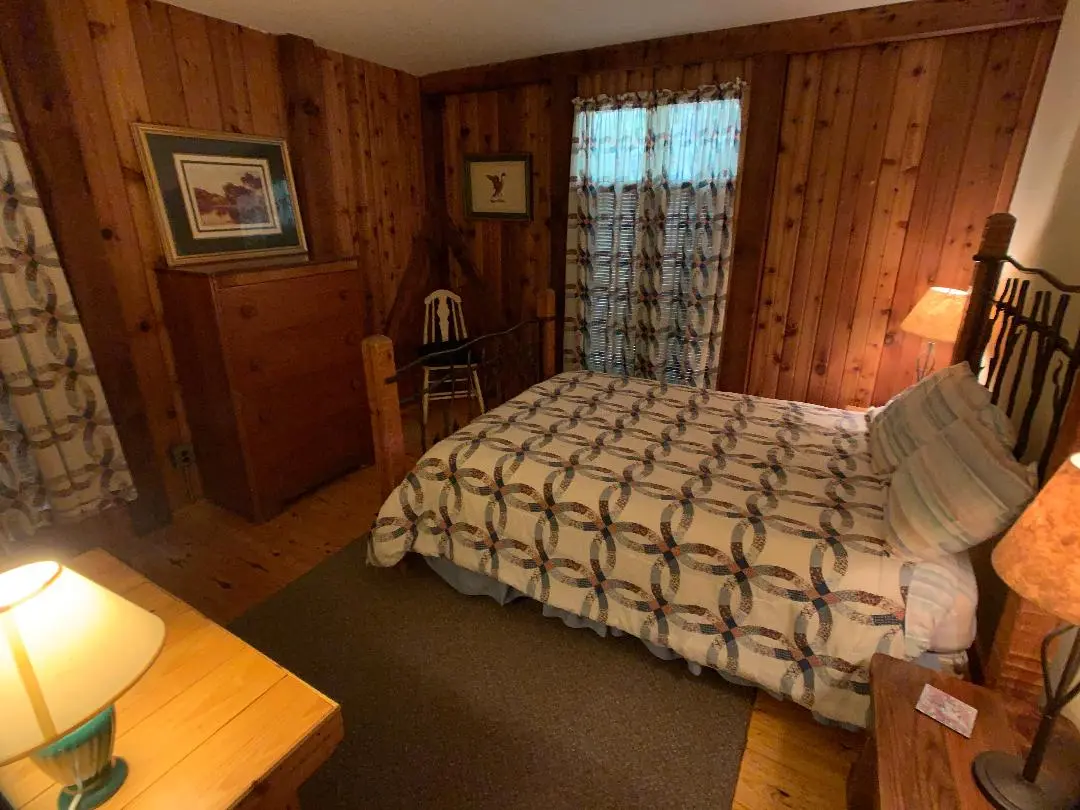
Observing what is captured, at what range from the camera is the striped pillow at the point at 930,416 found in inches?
61.1

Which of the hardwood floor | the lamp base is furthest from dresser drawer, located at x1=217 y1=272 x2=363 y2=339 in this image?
the lamp base

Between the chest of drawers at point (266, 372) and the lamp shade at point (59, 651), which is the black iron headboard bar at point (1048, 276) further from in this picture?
the chest of drawers at point (266, 372)

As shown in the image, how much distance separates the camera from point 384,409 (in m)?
2.04

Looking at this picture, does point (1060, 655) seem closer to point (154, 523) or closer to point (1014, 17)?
point (1014, 17)

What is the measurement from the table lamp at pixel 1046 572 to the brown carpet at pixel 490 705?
66 centimetres

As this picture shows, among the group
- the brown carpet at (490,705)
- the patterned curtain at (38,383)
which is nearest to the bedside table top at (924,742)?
the brown carpet at (490,705)

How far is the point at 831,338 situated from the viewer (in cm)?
294

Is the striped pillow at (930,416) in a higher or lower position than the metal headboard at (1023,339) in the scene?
lower

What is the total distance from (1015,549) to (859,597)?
63cm

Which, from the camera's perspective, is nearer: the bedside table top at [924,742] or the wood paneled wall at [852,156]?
the bedside table top at [924,742]

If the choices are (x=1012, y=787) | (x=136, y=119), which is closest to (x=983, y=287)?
(x=1012, y=787)

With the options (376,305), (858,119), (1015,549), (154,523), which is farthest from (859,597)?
(376,305)

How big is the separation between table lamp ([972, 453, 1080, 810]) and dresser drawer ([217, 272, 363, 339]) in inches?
101

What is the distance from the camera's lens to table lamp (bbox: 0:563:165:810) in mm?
664
